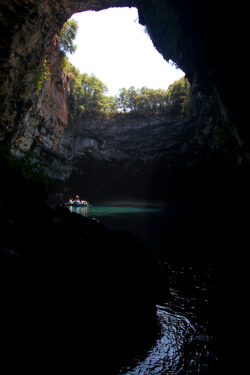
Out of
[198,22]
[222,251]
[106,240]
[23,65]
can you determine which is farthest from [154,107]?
[106,240]

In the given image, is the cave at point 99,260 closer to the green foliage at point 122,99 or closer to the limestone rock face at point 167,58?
the limestone rock face at point 167,58

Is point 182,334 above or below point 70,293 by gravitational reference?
below

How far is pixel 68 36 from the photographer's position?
74.2 feet

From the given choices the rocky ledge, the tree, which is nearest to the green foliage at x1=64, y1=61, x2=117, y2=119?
the tree

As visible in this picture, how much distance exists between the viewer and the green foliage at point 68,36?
72.4 ft

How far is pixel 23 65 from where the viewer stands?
12039mm

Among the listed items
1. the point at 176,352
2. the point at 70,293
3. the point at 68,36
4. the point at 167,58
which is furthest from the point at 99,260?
the point at 68,36

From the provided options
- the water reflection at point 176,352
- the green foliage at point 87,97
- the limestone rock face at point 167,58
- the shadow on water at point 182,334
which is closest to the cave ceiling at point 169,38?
the limestone rock face at point 167,58

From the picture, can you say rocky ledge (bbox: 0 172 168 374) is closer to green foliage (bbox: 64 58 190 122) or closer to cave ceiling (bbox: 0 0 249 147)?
cave ceiling (bbox: 0 0 249 147)

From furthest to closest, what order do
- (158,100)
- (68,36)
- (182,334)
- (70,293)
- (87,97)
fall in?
(87,97)
(158,100)
(68,36)
(182,334)
(70,293)

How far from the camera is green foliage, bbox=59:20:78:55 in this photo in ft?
72.4

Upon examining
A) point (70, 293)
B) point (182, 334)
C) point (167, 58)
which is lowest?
point (182, 334)

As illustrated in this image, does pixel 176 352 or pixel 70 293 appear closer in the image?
pixel 70 293

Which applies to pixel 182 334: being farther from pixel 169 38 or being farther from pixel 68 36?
pixel 68 36
